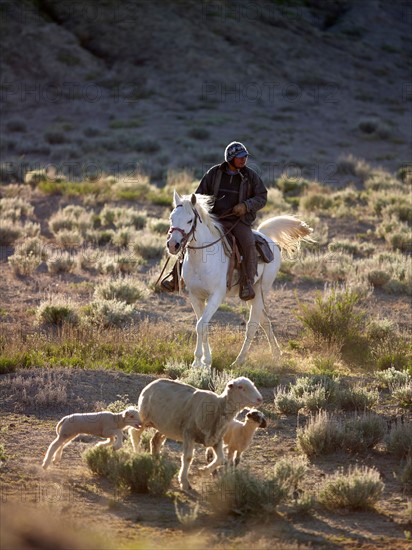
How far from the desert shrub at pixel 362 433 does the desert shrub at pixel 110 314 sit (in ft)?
18.8

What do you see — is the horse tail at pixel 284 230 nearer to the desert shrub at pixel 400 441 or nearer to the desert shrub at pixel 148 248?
the desert shrub at pixel 400 441

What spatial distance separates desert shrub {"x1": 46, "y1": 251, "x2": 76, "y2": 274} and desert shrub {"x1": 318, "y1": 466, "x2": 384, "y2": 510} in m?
12.5

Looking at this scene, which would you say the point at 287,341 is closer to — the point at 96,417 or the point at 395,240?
the point at 96,417

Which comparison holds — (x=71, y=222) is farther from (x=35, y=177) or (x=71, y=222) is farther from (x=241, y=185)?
(x=241, y=185)

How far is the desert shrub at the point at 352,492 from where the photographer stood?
7375 millimetres

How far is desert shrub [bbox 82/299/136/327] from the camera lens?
47.6 feet

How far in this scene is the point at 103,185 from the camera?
28.9 m

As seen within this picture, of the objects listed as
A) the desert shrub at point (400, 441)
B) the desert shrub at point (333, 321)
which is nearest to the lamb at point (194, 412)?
the desert shrub at point (400, 441)

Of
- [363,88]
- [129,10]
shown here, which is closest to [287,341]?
[363,88]

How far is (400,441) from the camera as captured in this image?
29.5ft

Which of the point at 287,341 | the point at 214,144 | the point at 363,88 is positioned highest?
the point at 363,88

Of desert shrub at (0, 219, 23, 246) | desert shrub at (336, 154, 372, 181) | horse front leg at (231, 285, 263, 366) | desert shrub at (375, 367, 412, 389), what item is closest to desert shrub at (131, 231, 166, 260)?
desert shrub at (0, 219, 23, 246)

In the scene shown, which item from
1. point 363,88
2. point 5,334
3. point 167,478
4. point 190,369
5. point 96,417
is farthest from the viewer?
point 363,88

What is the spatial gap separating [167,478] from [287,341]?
7.33 m
